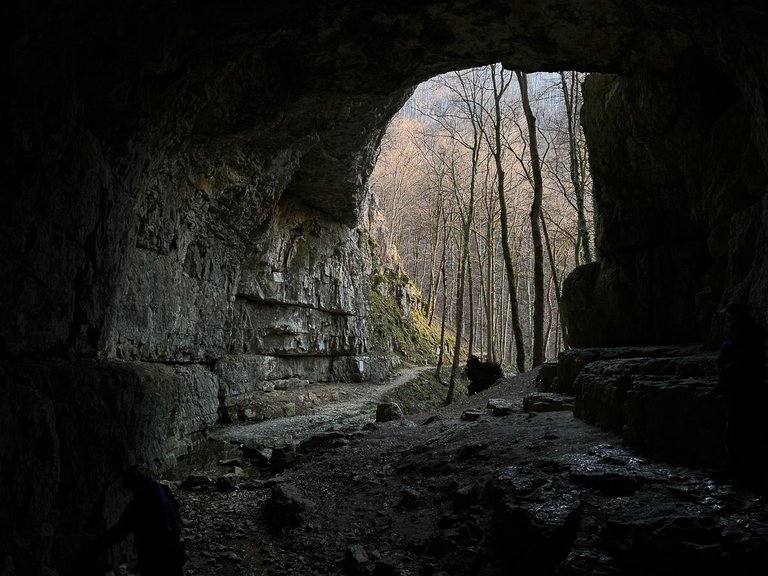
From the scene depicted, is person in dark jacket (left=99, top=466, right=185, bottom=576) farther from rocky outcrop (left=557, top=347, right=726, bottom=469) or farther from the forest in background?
the forest in background

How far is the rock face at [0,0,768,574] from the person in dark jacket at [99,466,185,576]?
531 mm

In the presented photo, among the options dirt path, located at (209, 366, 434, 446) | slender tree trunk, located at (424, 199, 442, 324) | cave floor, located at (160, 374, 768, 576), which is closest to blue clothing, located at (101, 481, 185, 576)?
cave floor, located at (160, 374, 768, 576)

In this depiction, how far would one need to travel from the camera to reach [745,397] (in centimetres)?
341

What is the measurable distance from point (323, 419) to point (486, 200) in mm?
14515

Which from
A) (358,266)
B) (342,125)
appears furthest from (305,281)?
(342,125)

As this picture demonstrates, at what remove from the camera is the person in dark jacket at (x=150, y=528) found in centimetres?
360

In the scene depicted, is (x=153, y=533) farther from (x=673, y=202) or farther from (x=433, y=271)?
(x=433, y=271)

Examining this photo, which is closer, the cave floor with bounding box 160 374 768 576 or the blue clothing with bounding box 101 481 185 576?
the cave floor with bounding box 160 374 768 576

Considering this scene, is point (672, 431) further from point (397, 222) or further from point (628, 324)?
point (397, 222)

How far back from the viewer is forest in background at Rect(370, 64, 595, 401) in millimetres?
19453

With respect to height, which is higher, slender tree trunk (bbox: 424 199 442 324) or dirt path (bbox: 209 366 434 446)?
slender tree trunk (bbox: 424 199 442 324)

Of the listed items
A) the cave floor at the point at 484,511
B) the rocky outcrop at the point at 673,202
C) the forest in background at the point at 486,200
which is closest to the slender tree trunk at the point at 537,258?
the forest in background at the point at 486,200

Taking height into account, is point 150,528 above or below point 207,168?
below

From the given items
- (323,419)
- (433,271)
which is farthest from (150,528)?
(433,271)
